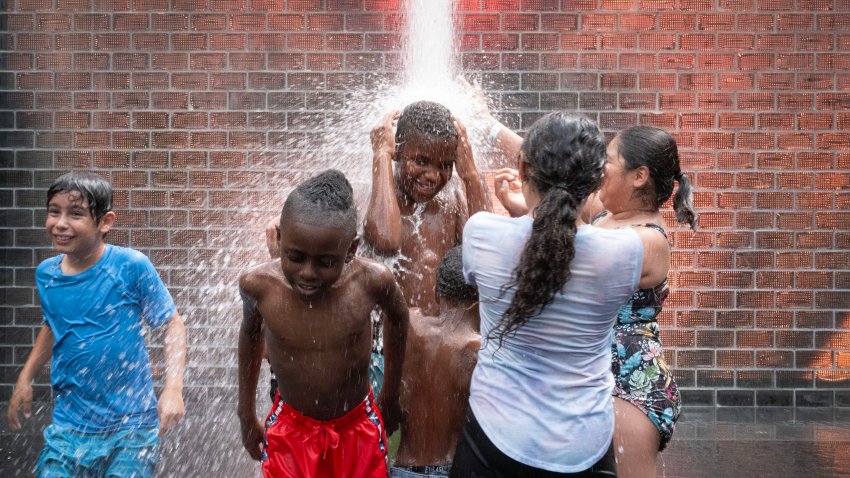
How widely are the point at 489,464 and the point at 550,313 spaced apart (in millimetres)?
396

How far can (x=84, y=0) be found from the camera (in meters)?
6.27

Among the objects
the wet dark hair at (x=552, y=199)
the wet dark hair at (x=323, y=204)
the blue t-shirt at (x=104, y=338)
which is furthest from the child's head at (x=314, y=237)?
the blue t-shirt at (x=104, y=338)

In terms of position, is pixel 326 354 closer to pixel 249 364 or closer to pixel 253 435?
pixel 249 364

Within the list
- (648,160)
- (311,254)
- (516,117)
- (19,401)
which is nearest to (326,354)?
(311,254)

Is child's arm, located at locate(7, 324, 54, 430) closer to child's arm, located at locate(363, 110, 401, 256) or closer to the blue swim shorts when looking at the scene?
the blue swim shorts

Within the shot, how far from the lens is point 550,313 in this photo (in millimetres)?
2062

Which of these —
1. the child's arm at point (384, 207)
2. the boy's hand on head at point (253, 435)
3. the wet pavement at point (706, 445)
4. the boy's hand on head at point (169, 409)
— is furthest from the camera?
the wet pavement at point (706, 445)

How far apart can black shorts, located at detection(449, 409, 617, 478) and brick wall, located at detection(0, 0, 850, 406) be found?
4.32 m

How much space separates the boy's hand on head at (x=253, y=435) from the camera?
2.86 meters

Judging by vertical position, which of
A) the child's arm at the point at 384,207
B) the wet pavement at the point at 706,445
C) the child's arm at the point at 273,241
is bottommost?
the wet pavement at the point at 706,445

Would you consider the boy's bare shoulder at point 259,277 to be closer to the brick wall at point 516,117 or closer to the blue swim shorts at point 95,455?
the blue swim shorts at point 95,455

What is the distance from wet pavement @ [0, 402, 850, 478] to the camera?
4.73 meters

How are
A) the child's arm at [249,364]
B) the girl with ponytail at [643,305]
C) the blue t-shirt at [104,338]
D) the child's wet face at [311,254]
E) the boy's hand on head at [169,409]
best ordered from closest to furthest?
the child's wet face at [311,254], the girl with ponytail at [643,305], the child's arm at [249,364], the boy's hand on head at [169,409], the blue t-shirt at [104,338]

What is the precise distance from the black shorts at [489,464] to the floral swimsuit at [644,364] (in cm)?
53
